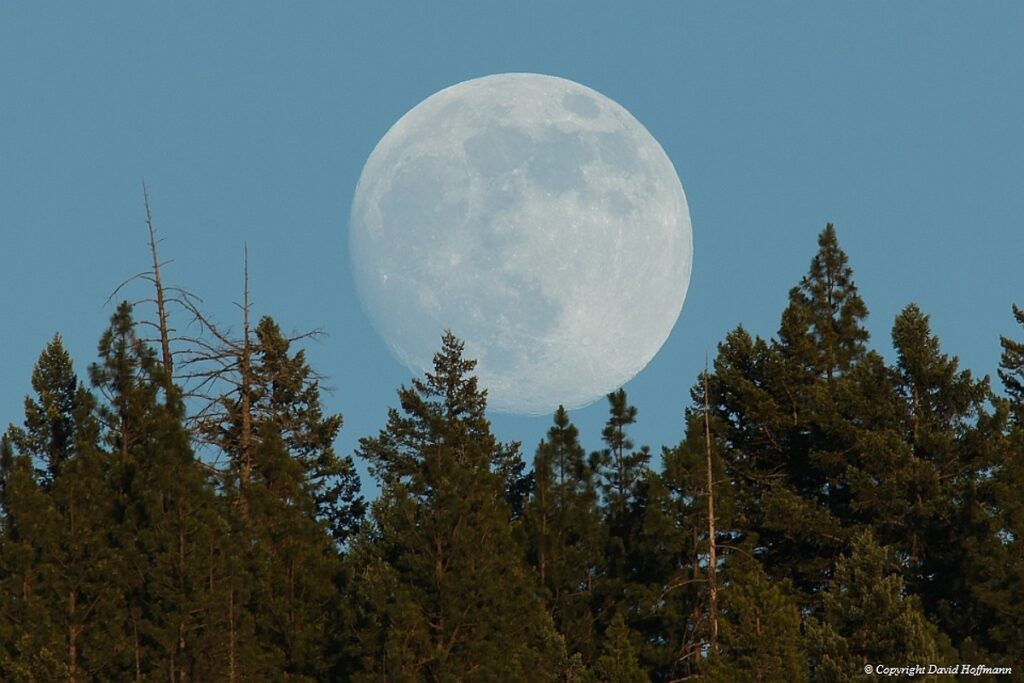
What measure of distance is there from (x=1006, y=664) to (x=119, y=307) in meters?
25.6

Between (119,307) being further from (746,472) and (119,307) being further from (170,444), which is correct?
(746,472)

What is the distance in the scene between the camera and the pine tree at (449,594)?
50312 mm

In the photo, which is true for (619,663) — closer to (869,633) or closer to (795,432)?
(869,633)

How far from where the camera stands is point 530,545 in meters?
59.4

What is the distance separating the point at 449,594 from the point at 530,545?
8.59m

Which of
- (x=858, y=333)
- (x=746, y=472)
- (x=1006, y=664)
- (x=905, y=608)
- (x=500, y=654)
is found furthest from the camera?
(x=858, y=333)

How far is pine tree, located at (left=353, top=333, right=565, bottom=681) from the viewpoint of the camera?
50312 millimetres

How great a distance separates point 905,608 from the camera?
4731 cm

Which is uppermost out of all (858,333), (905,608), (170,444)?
(858,333)

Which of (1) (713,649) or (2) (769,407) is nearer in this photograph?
(1) (713,649)

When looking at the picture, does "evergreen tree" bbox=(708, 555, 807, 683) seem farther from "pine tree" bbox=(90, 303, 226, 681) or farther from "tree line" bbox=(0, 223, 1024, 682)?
"pine tree" bbox=(90, 303, 226, 681)

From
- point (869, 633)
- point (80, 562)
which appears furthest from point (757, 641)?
point (80, 562)

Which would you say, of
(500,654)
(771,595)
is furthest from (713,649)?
(500,654)

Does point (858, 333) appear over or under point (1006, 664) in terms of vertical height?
over
